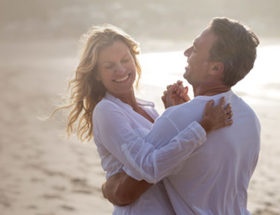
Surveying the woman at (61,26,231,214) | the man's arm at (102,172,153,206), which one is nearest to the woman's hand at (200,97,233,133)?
the woman at (61,26,231,214)

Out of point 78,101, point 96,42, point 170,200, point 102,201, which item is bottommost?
point 102,201

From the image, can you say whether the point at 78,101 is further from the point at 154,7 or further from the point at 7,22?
the point at 154,7

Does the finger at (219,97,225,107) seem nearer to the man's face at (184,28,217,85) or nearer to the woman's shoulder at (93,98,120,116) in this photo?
the man's face at (184,28,217,85)

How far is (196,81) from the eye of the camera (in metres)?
2.34

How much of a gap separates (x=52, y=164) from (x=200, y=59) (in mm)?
6152

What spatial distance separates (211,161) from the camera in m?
2.17

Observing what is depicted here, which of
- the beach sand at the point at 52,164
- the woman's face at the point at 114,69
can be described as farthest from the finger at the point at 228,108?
the beach sand at the point at 52,164

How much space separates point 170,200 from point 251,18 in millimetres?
41984

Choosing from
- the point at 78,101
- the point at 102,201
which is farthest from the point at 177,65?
the point at 78,101

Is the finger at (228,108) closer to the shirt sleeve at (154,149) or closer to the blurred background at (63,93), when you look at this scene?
the shirt sleeve at (154,149)

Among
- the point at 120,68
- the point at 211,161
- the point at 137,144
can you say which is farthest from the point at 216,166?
the point at 120,68

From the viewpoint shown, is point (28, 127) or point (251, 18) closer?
point (28, 127)

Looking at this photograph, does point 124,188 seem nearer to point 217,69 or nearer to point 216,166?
point 216,166

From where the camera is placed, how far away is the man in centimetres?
217
